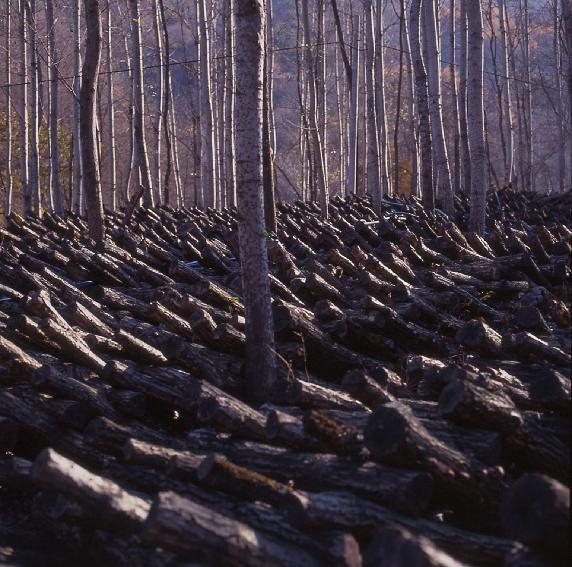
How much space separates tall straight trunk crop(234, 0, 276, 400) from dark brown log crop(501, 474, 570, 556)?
1868 mm

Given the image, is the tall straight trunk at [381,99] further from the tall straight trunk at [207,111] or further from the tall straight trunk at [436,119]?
the tall straight trunk at [207,111]

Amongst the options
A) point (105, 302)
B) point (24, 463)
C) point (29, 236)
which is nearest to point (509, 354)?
point (24, 463)

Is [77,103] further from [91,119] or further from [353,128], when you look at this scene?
[91,119]

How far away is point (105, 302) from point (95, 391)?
210cm

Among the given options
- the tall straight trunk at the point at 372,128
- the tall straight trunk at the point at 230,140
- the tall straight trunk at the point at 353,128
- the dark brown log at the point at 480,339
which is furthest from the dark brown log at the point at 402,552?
the tall straight trunk at the point at 353,128

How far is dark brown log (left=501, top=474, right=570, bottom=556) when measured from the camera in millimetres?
2092

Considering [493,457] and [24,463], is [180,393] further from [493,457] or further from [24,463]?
[493,457]

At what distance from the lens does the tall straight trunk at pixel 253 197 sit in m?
3.96

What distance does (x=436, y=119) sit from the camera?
39.1 ft

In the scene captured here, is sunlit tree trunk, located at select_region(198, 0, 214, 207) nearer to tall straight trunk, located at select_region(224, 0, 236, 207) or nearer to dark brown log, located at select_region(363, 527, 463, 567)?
tall straight trunk, located at select_region(224, 0, 236, 207)

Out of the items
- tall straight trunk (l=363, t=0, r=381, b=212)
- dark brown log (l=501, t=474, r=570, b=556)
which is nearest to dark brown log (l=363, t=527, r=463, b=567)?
dark brown log (l=501, t=474, r=570, b=556)

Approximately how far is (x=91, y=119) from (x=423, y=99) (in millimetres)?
4685

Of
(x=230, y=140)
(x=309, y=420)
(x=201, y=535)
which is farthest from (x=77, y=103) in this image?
(x=201, y=535)

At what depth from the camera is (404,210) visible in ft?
43.5
